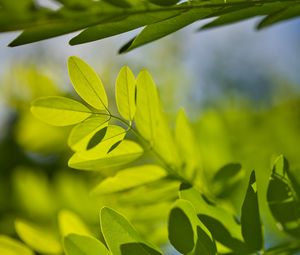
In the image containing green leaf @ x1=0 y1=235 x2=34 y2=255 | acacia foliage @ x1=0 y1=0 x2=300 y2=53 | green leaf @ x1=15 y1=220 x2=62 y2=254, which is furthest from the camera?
green leaf @ x1=15 y1=220 x2=62 y2=254

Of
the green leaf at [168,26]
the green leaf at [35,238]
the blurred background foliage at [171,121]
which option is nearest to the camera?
the green leaf at [168,26]

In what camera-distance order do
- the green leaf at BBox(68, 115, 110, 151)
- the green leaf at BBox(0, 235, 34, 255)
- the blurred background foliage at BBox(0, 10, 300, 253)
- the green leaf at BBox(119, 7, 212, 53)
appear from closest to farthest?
the green leaf at BBox(119, 7, 212, 53) → the green leaf at BBox(68, 115, 110, 151) → the green leaf at BBox(0, 235, 34, 255) → the blurred background foliage at BBox(0, 10, 300, 253)

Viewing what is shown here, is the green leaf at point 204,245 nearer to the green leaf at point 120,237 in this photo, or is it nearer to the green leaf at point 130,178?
the green leaf at point 120,237

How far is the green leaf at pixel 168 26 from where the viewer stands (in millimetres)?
684

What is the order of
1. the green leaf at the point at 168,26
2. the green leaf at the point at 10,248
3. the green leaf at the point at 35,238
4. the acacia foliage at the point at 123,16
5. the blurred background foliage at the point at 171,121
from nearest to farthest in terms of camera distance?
1. the acacia foliage at the point at 123,16
2. the green leaf at the point at 168,26
3. the green leaf at the point at 10,248
4. the green leaf at the point at 35,238
5. the blurred background foliage at the point at 171,121

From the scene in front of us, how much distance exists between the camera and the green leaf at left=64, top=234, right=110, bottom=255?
2.51ft

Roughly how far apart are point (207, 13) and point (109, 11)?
0.40 feet

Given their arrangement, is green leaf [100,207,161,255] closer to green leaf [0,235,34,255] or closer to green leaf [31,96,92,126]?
green leaf [31,96,92,126]

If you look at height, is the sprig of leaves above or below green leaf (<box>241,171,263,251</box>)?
above

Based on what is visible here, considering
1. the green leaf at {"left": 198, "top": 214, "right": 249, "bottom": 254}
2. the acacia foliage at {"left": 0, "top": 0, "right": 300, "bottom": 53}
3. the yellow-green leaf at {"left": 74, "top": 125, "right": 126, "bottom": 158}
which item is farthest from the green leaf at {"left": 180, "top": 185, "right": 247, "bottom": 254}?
the acacia foliage at {"left": 0, "top": 0, "right": 300, "bottom": 53}

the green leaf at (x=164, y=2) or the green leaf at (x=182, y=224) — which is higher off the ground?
the green leaf at (x=164, y=2)

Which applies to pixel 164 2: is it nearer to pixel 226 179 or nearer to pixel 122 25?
pixel 122 25

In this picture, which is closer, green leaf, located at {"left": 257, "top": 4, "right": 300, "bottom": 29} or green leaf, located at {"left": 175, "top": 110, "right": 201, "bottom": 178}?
green leaf, located at {"left": 257, "top": 4, "right": 300, "bottom": 29}

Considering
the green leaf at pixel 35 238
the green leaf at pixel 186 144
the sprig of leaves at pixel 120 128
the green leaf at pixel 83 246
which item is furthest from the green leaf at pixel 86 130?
the green leaf at pixel 35 238
